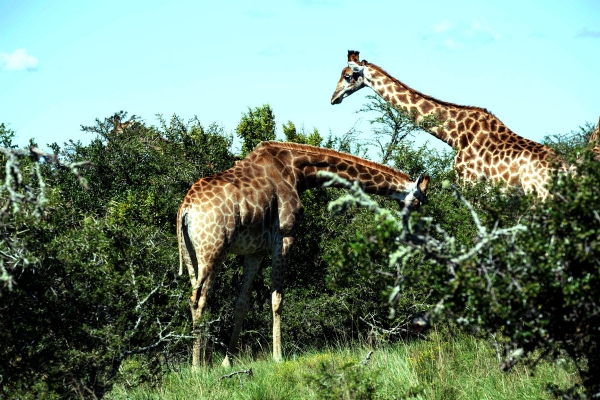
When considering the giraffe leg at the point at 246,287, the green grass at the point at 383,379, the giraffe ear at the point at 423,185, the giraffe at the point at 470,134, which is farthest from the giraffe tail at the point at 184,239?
the giraffe at the point at 470,134

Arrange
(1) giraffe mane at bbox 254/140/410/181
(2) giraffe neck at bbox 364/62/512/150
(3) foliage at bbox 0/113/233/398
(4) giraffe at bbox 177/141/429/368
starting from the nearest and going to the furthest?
(3) foliage at bbox 0/113/233/398 < (4) giraffe at bbox 177/141/429/368 < (1) giraffe mane at bbox 254/140/410/181 < (2) giraffe neck at bbox 364/62/512/150

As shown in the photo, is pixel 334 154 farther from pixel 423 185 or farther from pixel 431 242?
pixel 431 242

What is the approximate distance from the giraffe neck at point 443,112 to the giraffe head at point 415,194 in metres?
1.54

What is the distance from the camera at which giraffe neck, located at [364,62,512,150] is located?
1123cm

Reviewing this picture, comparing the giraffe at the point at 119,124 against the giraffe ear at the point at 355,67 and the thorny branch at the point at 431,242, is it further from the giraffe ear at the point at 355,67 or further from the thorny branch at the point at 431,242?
the thorny branch at the point at 431,242

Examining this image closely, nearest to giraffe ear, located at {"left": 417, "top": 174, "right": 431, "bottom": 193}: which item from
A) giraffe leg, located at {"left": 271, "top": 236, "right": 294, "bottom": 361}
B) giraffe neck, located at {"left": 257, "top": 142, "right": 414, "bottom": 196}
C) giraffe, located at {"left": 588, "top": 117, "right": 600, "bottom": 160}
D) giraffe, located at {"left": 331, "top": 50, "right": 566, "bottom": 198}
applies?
giraffe neck, located at {"left": 257, "top": 142, "right": 414, "bottom": 196}

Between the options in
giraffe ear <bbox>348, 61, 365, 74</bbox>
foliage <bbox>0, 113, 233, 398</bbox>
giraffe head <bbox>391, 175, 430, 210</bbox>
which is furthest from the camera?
giraffe ear <bbox>348, 61, 365, 74</bbox>

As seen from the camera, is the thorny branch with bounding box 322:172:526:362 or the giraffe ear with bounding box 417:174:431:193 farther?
the giraffe ear with bounding box 417:174:431:193

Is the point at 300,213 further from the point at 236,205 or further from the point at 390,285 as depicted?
the point at 390,285

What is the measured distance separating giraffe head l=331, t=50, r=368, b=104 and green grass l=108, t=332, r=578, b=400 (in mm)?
5120

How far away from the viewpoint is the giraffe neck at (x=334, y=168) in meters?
9.99

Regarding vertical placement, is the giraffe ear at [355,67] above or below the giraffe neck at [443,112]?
above

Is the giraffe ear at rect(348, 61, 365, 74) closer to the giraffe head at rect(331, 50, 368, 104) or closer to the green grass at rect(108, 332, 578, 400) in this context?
the giraffe head at rect(331, 50, 368, 104)

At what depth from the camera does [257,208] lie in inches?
→ 364
